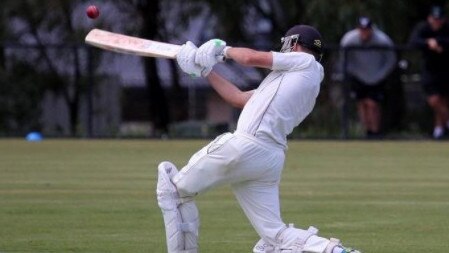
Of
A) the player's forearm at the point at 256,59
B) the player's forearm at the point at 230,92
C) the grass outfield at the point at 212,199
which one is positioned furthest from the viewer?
the grass outfield at the point at 212,199

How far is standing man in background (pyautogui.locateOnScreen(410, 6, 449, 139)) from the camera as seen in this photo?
24.8 meters

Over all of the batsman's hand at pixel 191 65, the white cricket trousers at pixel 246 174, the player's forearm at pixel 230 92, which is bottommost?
the white cricket trousers at pixel 246 174

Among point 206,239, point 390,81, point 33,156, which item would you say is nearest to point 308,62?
point 206,239

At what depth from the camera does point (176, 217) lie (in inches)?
383

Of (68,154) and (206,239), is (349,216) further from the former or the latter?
(68,154)

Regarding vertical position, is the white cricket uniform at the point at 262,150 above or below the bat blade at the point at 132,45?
below

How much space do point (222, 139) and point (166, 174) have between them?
486 mm

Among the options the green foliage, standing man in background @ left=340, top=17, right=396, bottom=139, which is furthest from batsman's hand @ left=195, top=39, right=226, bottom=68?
the green foliage

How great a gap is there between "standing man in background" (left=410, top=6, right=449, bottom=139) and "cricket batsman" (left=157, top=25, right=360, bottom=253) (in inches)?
602

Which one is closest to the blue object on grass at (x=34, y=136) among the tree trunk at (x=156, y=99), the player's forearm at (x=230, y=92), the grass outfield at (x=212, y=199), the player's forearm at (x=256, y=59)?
the grass outfield at (x=212, y=199)

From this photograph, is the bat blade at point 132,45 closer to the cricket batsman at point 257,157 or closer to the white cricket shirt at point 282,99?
the cricket batsman at point 257,157

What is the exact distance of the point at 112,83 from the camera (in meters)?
28.3

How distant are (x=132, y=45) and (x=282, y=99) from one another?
1562 mm

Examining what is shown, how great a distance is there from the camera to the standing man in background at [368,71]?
2544 centimetres
